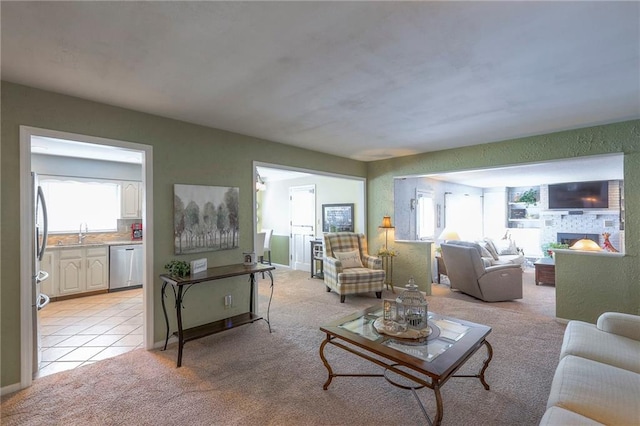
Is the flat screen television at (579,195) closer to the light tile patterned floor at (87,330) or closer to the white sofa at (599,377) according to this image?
the white sofa at (599,377)

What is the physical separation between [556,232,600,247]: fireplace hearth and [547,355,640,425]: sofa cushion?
7.75 meters

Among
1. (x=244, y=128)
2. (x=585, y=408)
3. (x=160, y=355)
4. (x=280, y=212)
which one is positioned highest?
(x=244, y=128)

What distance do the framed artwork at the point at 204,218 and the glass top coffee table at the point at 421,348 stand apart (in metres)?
1.86

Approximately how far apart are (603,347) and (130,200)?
6867 millimetres

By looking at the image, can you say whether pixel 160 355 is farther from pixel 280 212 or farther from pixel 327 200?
pixel 280 212

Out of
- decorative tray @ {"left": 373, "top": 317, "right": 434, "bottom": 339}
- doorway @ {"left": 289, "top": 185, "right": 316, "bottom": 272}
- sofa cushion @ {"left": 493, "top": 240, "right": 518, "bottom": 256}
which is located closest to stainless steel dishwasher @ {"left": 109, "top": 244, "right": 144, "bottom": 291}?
doorway @ {"left": 289, "top": 185, "right": 316, "bottom": 272}

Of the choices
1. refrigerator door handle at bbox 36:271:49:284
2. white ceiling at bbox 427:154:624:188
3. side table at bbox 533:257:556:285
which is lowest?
side table at bbox 533:257:556:285

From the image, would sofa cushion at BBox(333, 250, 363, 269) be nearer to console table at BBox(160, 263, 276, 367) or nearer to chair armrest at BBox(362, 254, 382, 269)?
chair armrest at BBox(362, 254, 382, 269)

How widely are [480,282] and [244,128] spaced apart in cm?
435

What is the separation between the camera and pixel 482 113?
3.06 m

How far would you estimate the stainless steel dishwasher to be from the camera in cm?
512

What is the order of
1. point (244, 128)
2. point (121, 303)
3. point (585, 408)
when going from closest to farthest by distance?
point (585, 408), point (244, 128), point (121, 303)

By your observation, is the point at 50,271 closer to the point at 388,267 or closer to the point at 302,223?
the point at 302,223

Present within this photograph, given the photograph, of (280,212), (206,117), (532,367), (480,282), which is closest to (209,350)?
(206,117)
